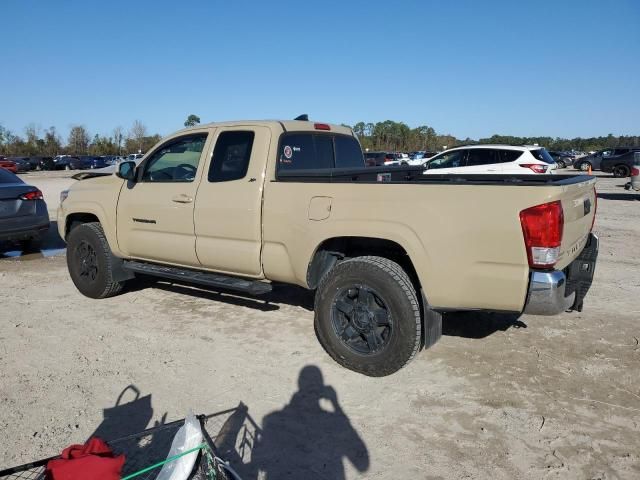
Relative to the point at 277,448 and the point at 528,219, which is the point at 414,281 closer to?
the point at 528,219

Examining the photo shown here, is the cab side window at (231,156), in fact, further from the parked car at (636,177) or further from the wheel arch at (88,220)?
the parked car at (636,177)

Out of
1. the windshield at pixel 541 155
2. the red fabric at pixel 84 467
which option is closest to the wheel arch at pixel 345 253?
the red fabric at pixel 84 467

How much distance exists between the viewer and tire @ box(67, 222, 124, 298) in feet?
19.0

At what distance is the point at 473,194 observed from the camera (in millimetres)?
3396

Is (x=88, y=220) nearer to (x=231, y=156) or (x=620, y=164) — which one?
(x=231, y=156)

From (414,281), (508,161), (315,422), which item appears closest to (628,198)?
(508,161)

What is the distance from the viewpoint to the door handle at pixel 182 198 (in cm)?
502

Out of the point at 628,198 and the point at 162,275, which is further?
the point at 628,198

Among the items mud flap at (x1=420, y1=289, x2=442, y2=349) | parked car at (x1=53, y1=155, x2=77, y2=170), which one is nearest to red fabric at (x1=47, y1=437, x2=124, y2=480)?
mud flap at (x1=420, y1=289, x2=442, y2=349)

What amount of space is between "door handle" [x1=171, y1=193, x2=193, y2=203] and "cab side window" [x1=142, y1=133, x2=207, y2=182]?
18 centimetres

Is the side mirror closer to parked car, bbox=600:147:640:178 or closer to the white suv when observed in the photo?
the white suv

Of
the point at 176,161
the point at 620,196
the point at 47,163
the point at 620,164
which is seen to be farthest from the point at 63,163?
the point at 176,161

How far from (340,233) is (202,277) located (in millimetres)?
1681

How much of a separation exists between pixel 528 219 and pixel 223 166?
2.85 meters
